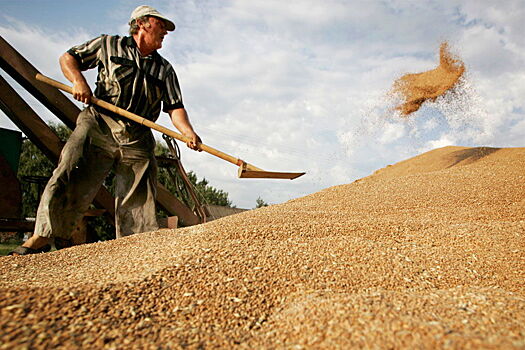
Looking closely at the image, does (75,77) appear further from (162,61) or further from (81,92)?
(162,61)

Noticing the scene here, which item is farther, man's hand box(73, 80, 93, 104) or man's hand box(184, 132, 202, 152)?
man's hand box(184, 132, 202, 152)

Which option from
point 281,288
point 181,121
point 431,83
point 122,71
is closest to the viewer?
point 281,288

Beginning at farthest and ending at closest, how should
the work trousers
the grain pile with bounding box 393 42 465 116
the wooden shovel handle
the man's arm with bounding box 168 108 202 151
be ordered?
the grain pile with bounding box 393 42 465 116 → the man's arm with bounding box 168 108 202 151 → the wooden shovel handle → the work trousers

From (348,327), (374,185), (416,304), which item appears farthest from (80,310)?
(374,185)

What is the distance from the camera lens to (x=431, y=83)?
5.89 m

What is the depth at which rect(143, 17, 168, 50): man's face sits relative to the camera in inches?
111

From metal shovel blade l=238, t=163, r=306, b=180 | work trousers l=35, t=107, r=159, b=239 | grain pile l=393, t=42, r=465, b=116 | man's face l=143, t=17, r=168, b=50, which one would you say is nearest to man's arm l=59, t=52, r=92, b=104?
work trousers l=35, t=107, r=159, b=239

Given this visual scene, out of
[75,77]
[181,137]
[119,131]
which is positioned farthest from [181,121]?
[75,77]

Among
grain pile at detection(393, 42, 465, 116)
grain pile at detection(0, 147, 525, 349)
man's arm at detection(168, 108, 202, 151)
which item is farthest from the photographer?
grain pile at detection(393, 42, 465, 116)

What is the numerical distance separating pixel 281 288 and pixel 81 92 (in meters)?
1.97

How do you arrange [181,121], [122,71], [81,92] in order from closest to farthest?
[81,92]
[122,71]
[181,121]

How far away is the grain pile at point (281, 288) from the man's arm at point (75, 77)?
100 centimetres

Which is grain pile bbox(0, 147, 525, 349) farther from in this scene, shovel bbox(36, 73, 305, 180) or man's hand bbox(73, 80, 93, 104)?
man's hand bbox(73, 80, 93, 104)

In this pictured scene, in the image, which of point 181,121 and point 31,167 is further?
point 31,167
